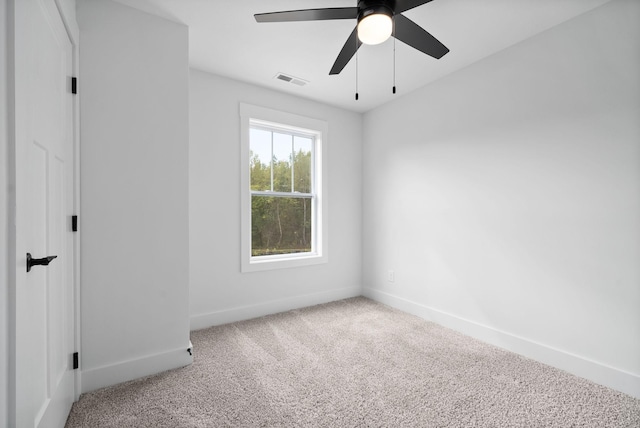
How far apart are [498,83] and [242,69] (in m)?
2.31

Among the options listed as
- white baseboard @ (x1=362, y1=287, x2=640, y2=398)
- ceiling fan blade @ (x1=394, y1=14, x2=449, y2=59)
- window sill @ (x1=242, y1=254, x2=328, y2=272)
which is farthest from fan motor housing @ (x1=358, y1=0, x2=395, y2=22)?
white baseboard @ (x1=362, y1=287, x2=640, y2=398)

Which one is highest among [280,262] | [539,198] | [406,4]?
[406,4]

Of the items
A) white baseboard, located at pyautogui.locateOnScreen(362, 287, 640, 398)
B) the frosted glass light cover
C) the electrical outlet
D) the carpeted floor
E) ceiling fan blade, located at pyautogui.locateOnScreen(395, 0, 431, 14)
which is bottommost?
the carpeted floor

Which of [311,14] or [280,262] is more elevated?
[311,14]

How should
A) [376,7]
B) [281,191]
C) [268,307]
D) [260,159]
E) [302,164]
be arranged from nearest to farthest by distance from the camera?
[376,7], [268,307], [260,159], [281,191], [302,164]

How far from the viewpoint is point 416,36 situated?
1793mm

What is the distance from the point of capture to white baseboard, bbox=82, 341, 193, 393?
1887 mm

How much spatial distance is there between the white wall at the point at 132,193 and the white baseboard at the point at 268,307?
66 cm

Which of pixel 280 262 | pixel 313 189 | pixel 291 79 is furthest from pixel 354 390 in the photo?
pixel 291 79

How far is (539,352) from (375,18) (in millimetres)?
2622

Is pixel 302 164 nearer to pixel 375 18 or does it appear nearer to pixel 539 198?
pixel 375 18

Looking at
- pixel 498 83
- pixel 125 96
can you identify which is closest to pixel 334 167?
pixel 498 83

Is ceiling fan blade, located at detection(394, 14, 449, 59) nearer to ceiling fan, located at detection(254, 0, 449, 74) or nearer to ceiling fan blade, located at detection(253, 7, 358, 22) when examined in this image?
ceiling fan, located at detection(254, 0, 449, 74)

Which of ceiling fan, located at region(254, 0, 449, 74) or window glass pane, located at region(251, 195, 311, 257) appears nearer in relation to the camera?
ceiling fan, located at region(254, 0, 449, 74)
